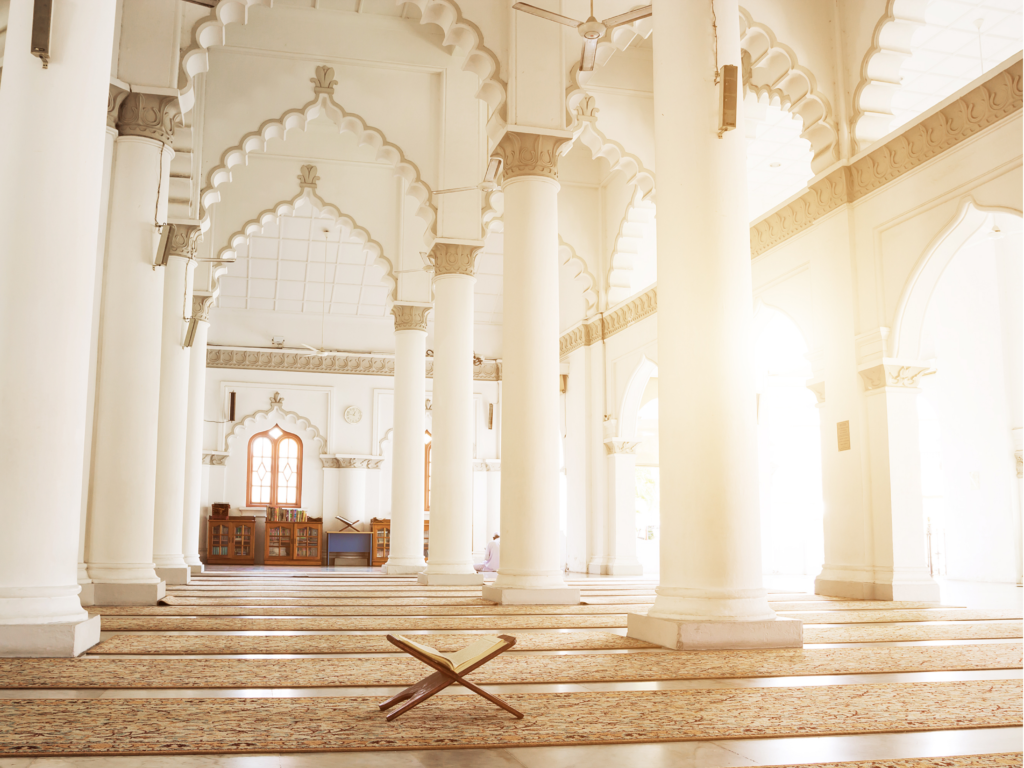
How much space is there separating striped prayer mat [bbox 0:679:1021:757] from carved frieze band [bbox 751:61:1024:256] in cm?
517

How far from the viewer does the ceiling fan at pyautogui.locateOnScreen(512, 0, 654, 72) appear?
6.25 meters

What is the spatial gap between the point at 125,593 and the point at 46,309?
3273 millimetres

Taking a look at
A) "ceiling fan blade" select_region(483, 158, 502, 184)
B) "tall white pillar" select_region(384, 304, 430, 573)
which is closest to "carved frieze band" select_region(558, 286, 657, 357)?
"tall white pillar" select_region(384, 304, 430, 573)

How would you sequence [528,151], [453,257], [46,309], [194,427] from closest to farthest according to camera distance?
[46,309], [528,151], [453,257], [194,427]

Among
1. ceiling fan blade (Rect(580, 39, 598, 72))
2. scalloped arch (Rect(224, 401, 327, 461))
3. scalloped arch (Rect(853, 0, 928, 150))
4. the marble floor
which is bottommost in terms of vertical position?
the marble floor

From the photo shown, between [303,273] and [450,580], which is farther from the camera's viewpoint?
[303,273]

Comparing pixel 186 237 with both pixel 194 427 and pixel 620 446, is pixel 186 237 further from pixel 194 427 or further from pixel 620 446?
pixel 620 446

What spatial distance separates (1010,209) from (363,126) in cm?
667

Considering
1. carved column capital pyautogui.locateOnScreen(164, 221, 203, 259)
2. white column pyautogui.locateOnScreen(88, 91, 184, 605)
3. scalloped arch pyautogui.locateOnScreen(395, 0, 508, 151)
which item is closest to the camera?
white column pyautogui.locateOnScreen(88, 91, 184, 605)

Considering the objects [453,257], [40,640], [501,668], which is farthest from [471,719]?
[453,257]

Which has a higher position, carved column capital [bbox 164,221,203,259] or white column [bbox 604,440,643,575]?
carved column capital [bbox 164,221,203,259]

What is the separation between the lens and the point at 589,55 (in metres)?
6.68

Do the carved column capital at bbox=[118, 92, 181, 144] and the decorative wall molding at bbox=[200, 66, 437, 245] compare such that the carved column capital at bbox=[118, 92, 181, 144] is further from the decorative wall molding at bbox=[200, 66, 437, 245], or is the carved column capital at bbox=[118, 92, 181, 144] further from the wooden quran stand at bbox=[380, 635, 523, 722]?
the wooden quran stand at bbox=[380, 635, 523, 722]

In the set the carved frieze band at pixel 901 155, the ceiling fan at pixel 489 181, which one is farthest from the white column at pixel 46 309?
the carved frieze band at pixel 901 155
